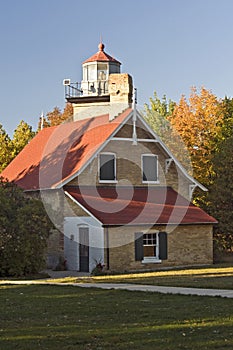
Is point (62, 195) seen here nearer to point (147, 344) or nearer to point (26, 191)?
point (26, 191)

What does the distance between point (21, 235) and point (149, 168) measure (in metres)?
9.92

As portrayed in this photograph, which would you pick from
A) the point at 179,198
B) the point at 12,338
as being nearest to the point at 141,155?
the point at 179,198

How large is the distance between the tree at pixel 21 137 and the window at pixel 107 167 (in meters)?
13.5

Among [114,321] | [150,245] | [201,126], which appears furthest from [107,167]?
[114,321]

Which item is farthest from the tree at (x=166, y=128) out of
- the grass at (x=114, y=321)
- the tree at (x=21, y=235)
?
the grass at (x=114, y=321)

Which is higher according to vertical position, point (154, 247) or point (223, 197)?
point (223, 197)

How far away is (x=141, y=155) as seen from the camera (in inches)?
1307

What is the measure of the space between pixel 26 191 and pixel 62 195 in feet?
8.85

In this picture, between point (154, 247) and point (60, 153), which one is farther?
point (60, 153)

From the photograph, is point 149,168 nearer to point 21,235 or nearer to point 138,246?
point 138,246

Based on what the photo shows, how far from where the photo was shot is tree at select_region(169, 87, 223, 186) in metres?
43.0

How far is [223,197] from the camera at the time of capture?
36.8 m

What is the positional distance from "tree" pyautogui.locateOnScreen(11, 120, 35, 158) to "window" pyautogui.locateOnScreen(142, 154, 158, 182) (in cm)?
1346

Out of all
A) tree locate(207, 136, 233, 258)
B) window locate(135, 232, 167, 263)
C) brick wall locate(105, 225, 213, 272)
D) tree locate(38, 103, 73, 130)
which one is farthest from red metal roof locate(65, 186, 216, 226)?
tree locate(38, 103, 73, 130)
